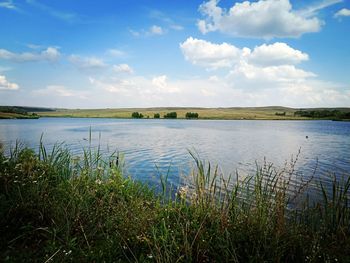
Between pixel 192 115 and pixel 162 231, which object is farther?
pixel 192 115

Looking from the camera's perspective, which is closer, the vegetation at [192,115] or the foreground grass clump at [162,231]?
the foreground grass clump at [162,231]

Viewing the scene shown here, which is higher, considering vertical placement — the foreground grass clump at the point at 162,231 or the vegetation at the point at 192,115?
the vegetation at the point at 192,115

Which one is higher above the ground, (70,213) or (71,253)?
(70,213)

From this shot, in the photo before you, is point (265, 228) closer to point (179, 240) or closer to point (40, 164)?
point (179, 240)

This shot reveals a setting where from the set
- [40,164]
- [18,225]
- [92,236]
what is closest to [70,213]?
[92,236]

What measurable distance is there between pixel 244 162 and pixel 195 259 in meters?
18.2

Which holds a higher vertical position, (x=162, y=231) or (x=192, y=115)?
(x=192, y=115)

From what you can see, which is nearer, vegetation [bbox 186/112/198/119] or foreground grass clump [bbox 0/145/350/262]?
foreground grass clump [bbox 0/145/350/262]

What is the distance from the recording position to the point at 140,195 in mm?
8555

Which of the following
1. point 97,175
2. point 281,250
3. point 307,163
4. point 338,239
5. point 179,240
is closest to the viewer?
point 281,250

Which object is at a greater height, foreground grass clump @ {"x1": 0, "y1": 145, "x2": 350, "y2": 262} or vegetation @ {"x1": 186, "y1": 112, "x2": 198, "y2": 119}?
vegetation @ {"x1": 186, "y1": 112, "x2": 198, "y2": 119}

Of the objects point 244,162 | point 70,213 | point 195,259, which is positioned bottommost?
point 244,162

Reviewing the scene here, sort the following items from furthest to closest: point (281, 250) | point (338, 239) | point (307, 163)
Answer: point (307, 163), point (338, 239), point (281, 250)

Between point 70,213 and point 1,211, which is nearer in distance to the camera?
point 1,211
